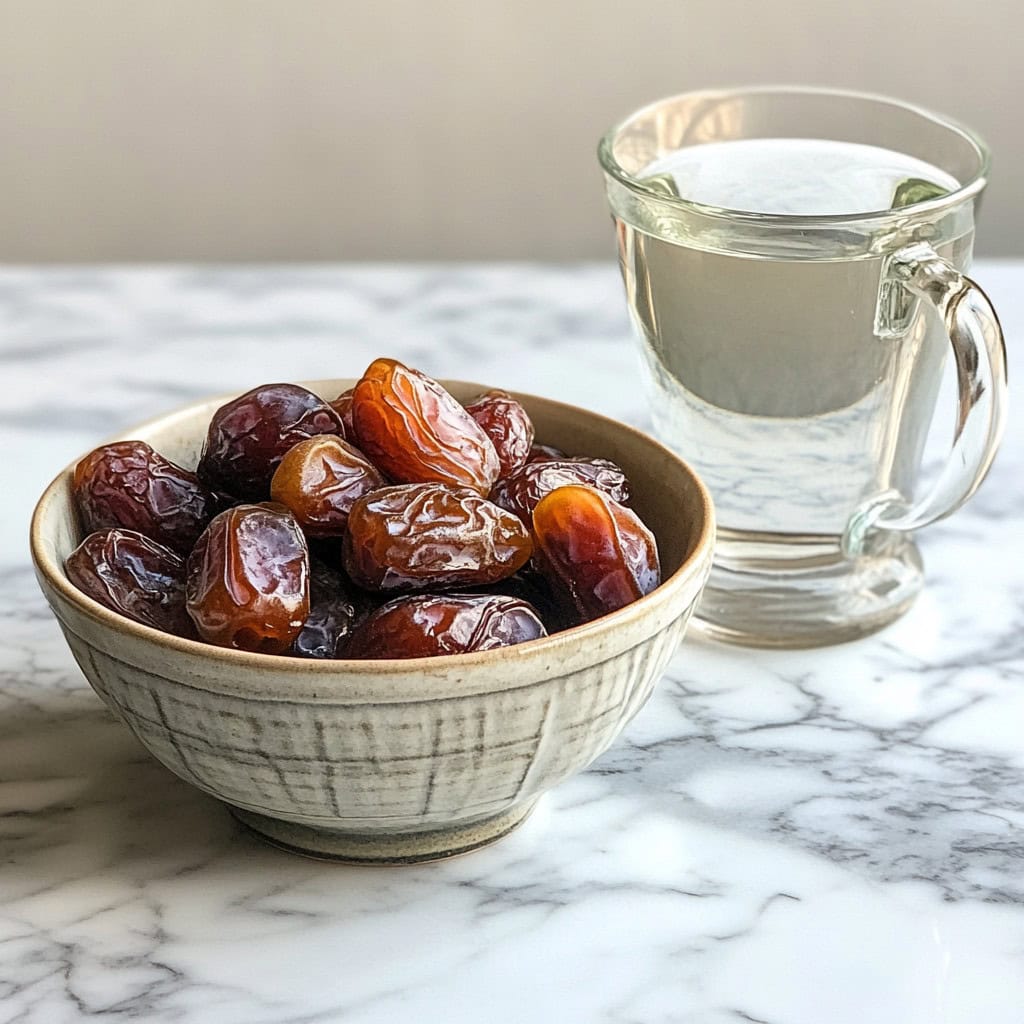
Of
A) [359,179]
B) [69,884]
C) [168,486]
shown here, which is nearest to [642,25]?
[359,179]

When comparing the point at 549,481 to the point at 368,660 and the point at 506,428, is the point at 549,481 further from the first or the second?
the point at 368,660

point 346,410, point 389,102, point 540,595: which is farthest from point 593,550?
point 389,102

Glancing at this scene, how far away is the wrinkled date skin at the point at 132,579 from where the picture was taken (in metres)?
0.51

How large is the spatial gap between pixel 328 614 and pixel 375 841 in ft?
0.28

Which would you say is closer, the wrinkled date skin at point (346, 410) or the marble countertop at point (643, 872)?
the marble countertop at point (643, 872)

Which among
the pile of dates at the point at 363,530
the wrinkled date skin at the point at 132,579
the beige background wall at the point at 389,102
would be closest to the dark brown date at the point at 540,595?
the pile of dates at the point at 363,530

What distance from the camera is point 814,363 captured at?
688 millimetres

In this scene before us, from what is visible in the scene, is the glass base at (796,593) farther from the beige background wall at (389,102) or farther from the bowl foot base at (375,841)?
the beige background wall at (389,102)

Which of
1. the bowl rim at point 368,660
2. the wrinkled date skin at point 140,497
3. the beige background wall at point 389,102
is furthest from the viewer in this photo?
the beige background wall at point 389,102

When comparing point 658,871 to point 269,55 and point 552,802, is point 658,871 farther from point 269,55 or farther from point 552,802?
point 269,55

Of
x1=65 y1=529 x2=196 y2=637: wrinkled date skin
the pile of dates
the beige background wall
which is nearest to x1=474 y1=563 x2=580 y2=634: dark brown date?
the pile of dates

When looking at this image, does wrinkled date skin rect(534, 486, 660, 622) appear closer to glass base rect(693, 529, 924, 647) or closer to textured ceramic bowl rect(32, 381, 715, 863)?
textured ceramic bowl rect(32, 381, 715, 863)

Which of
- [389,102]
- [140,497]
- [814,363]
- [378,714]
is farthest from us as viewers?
[389,102]

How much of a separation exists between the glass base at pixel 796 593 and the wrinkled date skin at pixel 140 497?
26 centimetres
